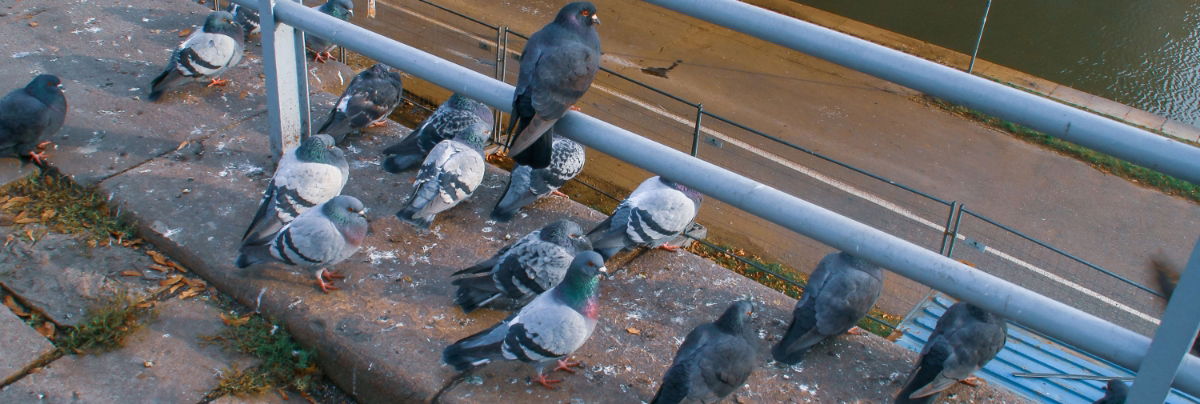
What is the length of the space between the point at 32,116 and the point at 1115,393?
5.61 m

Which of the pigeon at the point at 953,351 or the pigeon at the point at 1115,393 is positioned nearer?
the pigeon at the point at 953,351

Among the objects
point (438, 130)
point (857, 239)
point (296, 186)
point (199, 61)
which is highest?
point (857, 239)

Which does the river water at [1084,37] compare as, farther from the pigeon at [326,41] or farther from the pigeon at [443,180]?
the pigeon at [443,180]

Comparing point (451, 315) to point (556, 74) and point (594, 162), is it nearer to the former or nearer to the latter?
point (556, 74)

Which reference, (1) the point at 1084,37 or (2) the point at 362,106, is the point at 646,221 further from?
(1) the point at 1084,37

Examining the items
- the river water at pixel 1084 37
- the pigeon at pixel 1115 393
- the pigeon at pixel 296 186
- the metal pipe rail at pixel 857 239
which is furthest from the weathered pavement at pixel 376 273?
the river water at pixel 1084 37

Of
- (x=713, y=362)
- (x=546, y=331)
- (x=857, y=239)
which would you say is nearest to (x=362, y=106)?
(x=546, y=331)

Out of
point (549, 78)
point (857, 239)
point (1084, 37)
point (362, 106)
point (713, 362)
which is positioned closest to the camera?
point (857, 239)

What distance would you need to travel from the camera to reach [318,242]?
4.13 m

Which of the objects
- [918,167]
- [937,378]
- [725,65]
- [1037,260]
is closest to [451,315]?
[937,378]

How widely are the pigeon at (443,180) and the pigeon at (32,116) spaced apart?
6.55 feet

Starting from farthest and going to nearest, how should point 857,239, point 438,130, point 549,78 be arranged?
point 438,130 → point 549,78 → point 857,239

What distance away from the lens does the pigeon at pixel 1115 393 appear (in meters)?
4.31

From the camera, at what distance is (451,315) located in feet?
13.9
